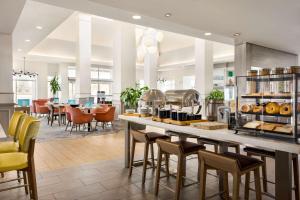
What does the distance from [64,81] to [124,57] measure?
7.11 m

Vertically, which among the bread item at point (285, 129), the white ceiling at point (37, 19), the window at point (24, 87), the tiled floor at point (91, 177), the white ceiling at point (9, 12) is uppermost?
the white ceiling at point (37, 19)

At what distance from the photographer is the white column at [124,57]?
8609 millimetres

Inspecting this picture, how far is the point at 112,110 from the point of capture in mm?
7809

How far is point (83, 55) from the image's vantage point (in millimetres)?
9367

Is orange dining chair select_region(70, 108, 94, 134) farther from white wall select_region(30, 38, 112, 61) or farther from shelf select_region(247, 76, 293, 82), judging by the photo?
white wall select_region(30, 38, 112, 61)

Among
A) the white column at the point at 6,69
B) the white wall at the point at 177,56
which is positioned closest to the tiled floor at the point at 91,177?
the white column at the point at 6,69

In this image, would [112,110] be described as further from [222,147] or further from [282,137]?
[282,137]

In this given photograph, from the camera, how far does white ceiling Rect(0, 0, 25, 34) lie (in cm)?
404

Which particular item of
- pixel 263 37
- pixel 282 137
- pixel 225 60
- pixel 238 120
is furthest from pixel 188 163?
pixel 225 60

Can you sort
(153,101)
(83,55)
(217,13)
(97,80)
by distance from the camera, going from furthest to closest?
(97,80), (83,55), (217,13), (153,101)

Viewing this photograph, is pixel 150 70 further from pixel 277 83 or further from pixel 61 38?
pixel 277 83

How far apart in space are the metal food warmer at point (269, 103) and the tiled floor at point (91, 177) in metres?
1.26

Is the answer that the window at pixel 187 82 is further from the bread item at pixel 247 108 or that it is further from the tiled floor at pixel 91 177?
the bread item at pixel 247 108

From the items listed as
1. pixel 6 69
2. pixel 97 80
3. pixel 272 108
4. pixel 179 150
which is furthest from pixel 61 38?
pixel 272 108
